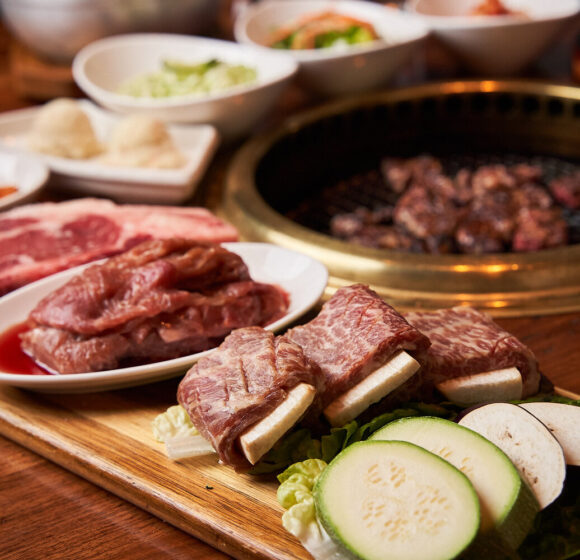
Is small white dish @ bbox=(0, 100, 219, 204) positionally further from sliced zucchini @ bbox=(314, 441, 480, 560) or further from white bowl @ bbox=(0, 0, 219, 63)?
sliced zucchini @ bbox=(314, 441, 480, 560)

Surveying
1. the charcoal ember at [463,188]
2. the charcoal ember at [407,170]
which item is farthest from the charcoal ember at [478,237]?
the charcoal ember at [407,170]

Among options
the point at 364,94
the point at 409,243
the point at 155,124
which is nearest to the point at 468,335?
the point at 409,243

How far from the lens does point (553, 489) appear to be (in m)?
1.73

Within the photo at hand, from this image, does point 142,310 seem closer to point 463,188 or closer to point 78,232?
point 78,232

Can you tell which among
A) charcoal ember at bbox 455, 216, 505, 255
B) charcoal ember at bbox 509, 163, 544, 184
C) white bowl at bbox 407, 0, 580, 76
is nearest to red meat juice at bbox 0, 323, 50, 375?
charcoal ember at bbox 455, 216, 505, 255

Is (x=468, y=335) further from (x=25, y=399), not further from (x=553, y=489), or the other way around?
(x=25, y=399)

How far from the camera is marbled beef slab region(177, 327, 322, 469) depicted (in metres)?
1.89

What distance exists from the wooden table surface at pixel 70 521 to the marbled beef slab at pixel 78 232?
754mm

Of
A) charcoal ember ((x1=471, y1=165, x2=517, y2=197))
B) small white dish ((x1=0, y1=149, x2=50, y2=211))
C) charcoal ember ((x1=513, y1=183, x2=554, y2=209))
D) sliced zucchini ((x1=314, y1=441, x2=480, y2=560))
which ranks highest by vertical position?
sliced zucchini ((x1=314, y1=441, x2=480, y2=560))

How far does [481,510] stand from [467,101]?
3079 millimetres

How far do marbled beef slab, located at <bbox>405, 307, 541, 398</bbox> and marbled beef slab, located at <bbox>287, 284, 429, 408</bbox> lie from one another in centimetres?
8

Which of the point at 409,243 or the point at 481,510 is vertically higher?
the point at 481,510

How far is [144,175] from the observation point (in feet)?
11.3

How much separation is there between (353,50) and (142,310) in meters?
2.35
